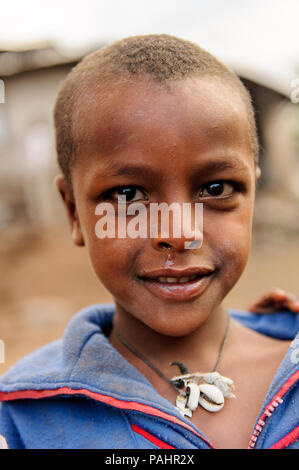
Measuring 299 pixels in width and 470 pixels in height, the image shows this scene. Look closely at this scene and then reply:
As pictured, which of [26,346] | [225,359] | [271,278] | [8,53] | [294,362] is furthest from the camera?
[8,53]

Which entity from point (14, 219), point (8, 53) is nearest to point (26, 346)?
point (14, 219)

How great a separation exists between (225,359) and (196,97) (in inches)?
30.0

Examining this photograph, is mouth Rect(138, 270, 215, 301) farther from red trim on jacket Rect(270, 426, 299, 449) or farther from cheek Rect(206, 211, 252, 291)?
red trim on jacket Rect(270, 426, 299, 449)

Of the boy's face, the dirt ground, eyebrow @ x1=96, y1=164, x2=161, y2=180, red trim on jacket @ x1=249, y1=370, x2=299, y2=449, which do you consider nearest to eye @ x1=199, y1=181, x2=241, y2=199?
the boy's face

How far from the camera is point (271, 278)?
595 cm

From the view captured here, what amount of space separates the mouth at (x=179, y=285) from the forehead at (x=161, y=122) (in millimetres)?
297

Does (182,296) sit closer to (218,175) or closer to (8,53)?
(218,175)

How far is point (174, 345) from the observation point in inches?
50.0

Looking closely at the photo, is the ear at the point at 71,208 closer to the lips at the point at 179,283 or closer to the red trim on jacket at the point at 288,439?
the lips at the point at 179,283

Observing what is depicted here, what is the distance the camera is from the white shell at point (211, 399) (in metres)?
1.14

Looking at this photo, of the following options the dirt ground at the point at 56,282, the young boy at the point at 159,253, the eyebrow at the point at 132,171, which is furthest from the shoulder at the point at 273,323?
the dirt ground at the point at 56,282

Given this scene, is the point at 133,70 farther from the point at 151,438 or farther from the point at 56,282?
the point at 56,282

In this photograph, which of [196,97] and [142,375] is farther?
[142,375]

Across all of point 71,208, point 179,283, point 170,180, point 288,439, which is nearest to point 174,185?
point 170,180
